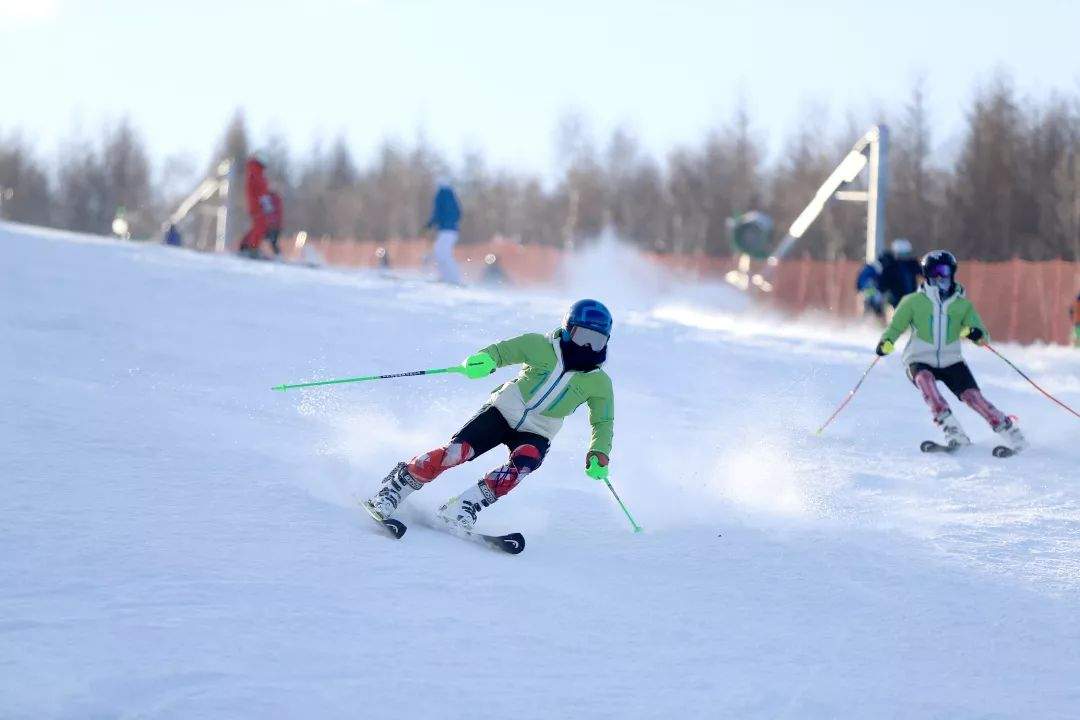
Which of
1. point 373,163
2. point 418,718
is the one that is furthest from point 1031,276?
point 373,163

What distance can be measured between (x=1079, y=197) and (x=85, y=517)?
1321 inches

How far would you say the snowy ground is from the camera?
4.06 m

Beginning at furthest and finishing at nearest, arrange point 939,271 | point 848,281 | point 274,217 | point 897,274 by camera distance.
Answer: point 848,281
point 274,217
point 897,274
point 939,271

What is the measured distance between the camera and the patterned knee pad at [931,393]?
362 inches

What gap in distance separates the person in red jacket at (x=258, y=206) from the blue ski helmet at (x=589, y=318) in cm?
1157

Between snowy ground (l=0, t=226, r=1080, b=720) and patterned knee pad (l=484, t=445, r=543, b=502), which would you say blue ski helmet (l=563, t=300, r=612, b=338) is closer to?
patterned knee pad (l=484, t=445, r=543, b=502)

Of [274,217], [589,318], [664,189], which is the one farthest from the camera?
[664,189]

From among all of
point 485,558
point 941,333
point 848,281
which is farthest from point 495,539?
point 848,281

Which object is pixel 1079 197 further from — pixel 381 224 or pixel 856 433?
pixel 381 224

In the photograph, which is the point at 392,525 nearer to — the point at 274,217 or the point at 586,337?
the point at 586,337

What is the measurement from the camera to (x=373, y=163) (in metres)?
71.9

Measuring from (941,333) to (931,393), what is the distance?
45cm

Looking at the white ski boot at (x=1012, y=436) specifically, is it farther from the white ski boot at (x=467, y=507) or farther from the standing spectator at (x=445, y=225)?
the standing spectator at (x=445, y=225)

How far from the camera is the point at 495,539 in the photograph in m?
5.75
